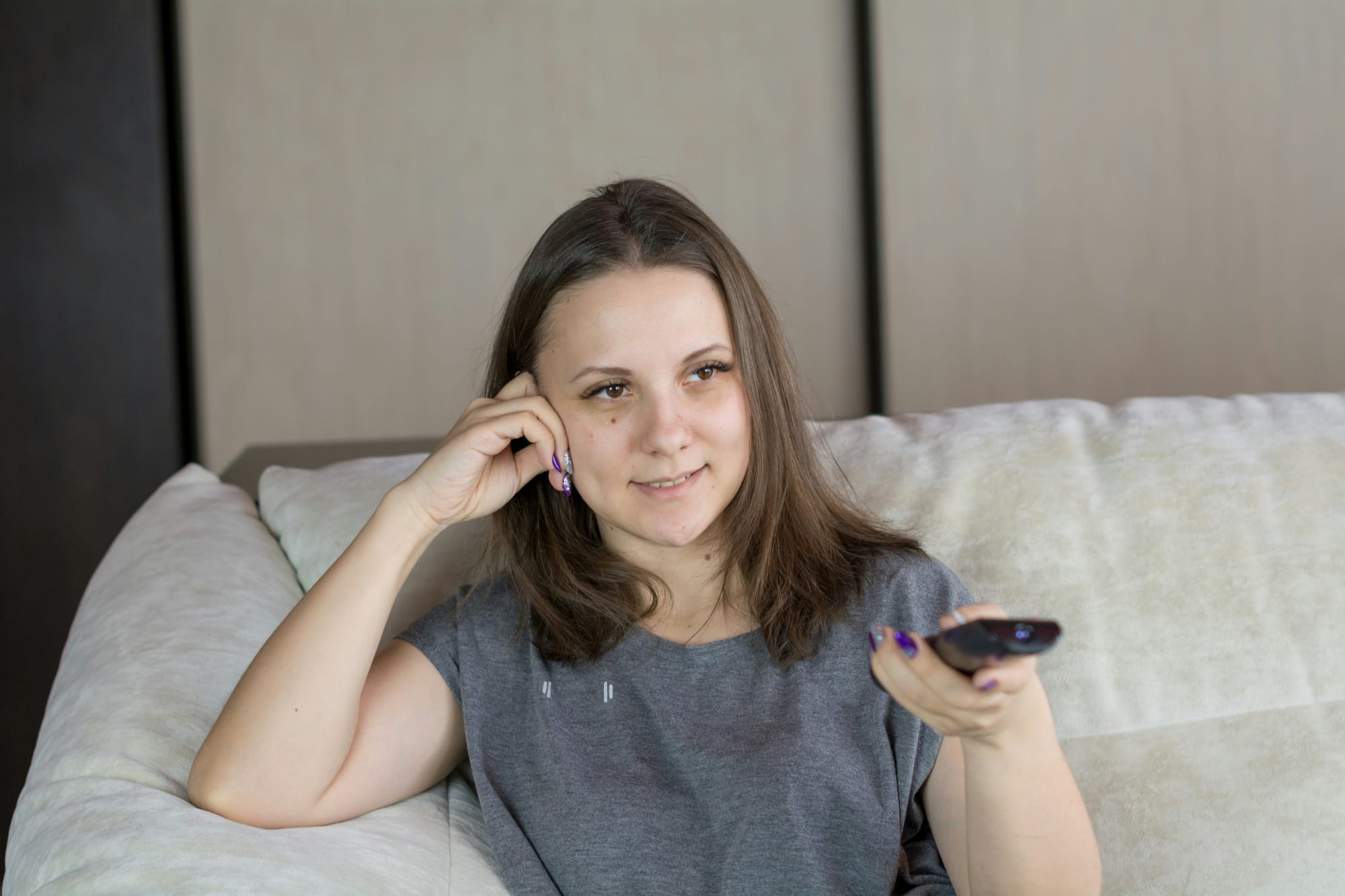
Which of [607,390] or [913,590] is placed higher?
[607,390]

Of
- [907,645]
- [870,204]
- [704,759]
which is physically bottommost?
[704,759]

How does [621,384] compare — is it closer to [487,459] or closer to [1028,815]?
[487,459]

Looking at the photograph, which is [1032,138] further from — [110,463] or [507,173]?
[110,463]

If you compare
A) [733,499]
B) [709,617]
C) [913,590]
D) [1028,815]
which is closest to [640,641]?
[709,617]

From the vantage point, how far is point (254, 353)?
2711 mm

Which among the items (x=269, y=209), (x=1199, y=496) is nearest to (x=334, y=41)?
(x=269, y=209)

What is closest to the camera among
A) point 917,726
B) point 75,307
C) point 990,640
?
point 990,640

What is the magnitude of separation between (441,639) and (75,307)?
1765 millimetres

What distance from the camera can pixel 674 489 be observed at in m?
1.24

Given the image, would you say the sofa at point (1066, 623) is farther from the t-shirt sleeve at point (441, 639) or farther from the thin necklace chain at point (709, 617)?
the thin necklace chain at point (709, 617)

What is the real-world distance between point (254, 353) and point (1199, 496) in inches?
80.4

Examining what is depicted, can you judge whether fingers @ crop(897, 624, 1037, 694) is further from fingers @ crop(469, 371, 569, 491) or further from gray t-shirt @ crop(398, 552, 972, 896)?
fingers @ crop(469, 371, 569, 491)

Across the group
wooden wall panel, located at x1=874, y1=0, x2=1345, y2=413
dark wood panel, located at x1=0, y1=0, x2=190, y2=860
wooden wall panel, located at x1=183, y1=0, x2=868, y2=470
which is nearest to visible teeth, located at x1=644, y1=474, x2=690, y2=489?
wooden wall panel, located at x1=183, y1=0, x2=868, y2=470

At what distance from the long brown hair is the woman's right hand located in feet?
0.28
